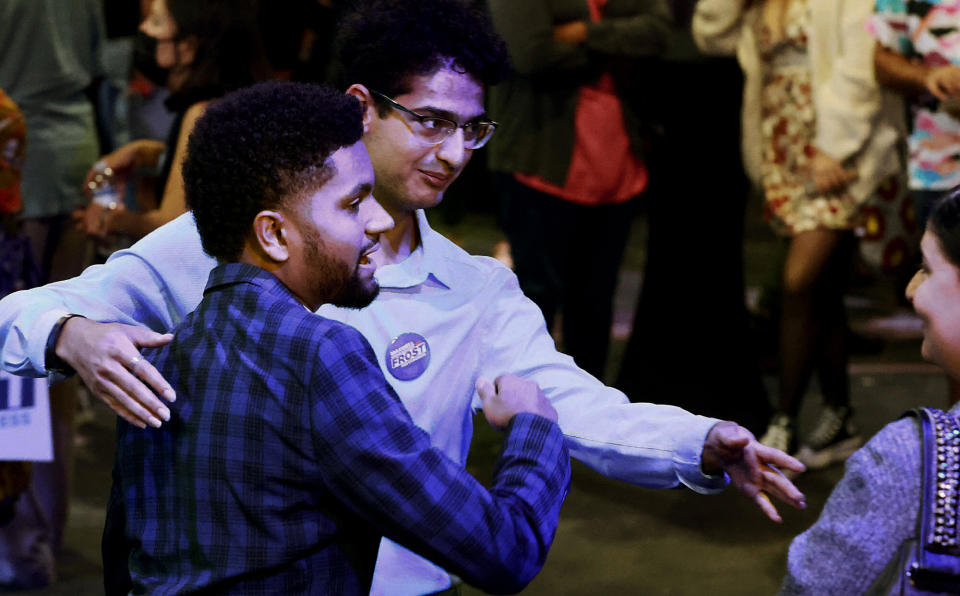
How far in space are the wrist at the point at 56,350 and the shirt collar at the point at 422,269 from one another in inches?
20.5

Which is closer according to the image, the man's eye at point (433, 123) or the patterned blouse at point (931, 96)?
the man's eye at point (433, 123)

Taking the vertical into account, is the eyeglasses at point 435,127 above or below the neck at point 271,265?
below

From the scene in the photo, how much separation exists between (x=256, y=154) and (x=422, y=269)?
2.10 feet

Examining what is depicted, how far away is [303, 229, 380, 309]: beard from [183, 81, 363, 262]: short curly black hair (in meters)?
0.07

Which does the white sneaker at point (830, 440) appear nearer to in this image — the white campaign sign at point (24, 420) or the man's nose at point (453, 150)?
the white campaign sign at point (24, 420)

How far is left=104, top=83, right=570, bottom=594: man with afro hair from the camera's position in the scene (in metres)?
1.41

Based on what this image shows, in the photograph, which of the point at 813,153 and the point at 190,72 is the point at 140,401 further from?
the point at 813,153

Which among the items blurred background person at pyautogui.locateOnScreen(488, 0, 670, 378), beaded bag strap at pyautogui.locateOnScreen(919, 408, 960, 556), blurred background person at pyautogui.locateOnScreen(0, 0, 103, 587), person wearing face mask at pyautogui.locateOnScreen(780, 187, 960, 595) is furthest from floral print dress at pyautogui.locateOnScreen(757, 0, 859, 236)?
beaded bag strap at pyautogui.locateOnScreen(919, 408, 960, 556)

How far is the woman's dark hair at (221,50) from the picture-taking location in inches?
144

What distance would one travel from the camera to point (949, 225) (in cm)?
161

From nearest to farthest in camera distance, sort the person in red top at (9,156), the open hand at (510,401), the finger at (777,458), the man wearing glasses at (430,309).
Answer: the open hand at (510,401) < the finger at (777,458) < the man wearing glasses at (430,309) < the person in red top at (9,156)

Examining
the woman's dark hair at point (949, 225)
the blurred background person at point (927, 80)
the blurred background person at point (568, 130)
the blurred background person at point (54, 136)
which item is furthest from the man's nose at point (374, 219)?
the blurred background person at point (568, 130)

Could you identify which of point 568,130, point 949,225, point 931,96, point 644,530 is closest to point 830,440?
point 644,530

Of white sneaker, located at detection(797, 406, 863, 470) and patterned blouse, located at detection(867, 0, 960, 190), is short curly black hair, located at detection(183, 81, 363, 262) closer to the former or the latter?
patterned blouse, located at detection(867, 0, 960, 190)
